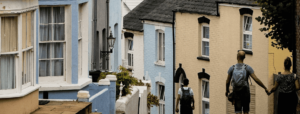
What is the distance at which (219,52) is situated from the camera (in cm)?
2809

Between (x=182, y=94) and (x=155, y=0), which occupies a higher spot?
(x=155, y=0)

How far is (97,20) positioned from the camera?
966 inches

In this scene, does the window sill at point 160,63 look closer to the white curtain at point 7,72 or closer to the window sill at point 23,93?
the window sill at point 23,93

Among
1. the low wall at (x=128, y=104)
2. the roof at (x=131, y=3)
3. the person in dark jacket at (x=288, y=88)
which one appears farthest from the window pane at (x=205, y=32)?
the person in dark jacket at (x=288, y=88)

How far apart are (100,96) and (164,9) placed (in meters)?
17.9

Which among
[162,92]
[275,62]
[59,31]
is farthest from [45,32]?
[162,92]

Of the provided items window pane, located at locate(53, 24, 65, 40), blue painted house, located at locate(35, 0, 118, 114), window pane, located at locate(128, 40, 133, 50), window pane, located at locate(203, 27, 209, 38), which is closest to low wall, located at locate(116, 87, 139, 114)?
blue painted house, located at locate(35, 0, 118, 114)

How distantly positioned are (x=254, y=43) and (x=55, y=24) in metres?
11.6

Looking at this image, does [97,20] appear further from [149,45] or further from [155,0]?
[155,0]

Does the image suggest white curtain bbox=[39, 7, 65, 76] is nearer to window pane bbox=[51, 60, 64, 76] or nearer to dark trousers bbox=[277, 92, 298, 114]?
window pane bbox=[51, 60, 64, 76]

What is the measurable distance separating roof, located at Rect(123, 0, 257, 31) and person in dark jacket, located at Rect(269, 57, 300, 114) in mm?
11116

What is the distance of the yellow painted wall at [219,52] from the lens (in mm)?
24906

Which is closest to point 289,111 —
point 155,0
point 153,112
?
point 153,112

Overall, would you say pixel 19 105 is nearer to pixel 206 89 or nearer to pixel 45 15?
pixel 45 15
